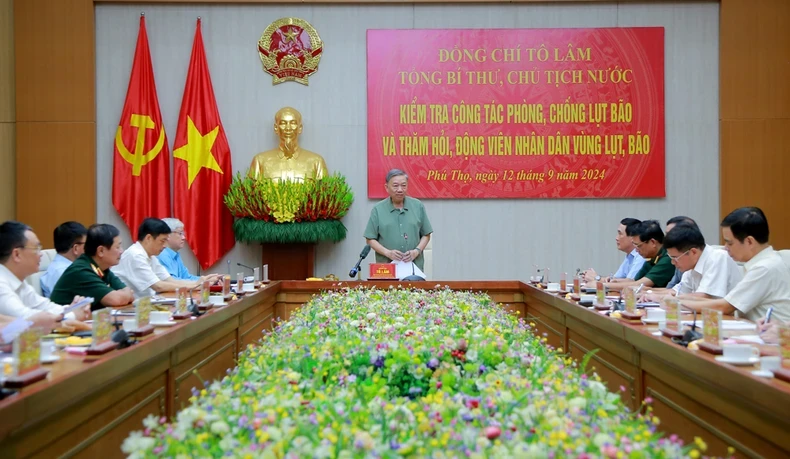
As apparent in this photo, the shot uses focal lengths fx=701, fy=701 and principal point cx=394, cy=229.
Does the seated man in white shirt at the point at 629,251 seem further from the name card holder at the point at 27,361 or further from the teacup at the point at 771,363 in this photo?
the name card holder at the point at 27,361

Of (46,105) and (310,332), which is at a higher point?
(46,105)

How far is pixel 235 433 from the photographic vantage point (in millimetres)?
1265

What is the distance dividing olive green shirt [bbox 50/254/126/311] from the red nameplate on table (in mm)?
1719

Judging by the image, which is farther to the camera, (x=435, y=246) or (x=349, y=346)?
(x=435, y=246)

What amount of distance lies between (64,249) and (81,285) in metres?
0.80

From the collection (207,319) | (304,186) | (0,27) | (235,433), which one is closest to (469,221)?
(304,186)

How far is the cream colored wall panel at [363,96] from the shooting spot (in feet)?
21.6

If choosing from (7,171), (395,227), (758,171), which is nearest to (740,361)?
(395,227)

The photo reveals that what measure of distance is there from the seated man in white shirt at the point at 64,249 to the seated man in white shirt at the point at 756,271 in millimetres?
3264

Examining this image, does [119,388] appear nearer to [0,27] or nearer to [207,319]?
[207,319]

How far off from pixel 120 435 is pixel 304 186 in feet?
13.0

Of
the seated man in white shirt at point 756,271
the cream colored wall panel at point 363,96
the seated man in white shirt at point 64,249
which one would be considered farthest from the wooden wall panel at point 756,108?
the seated man in white shirt at point 64,249

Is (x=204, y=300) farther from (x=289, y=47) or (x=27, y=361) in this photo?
(x=289, y=47)

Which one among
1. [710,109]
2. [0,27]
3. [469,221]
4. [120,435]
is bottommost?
[120,435]
